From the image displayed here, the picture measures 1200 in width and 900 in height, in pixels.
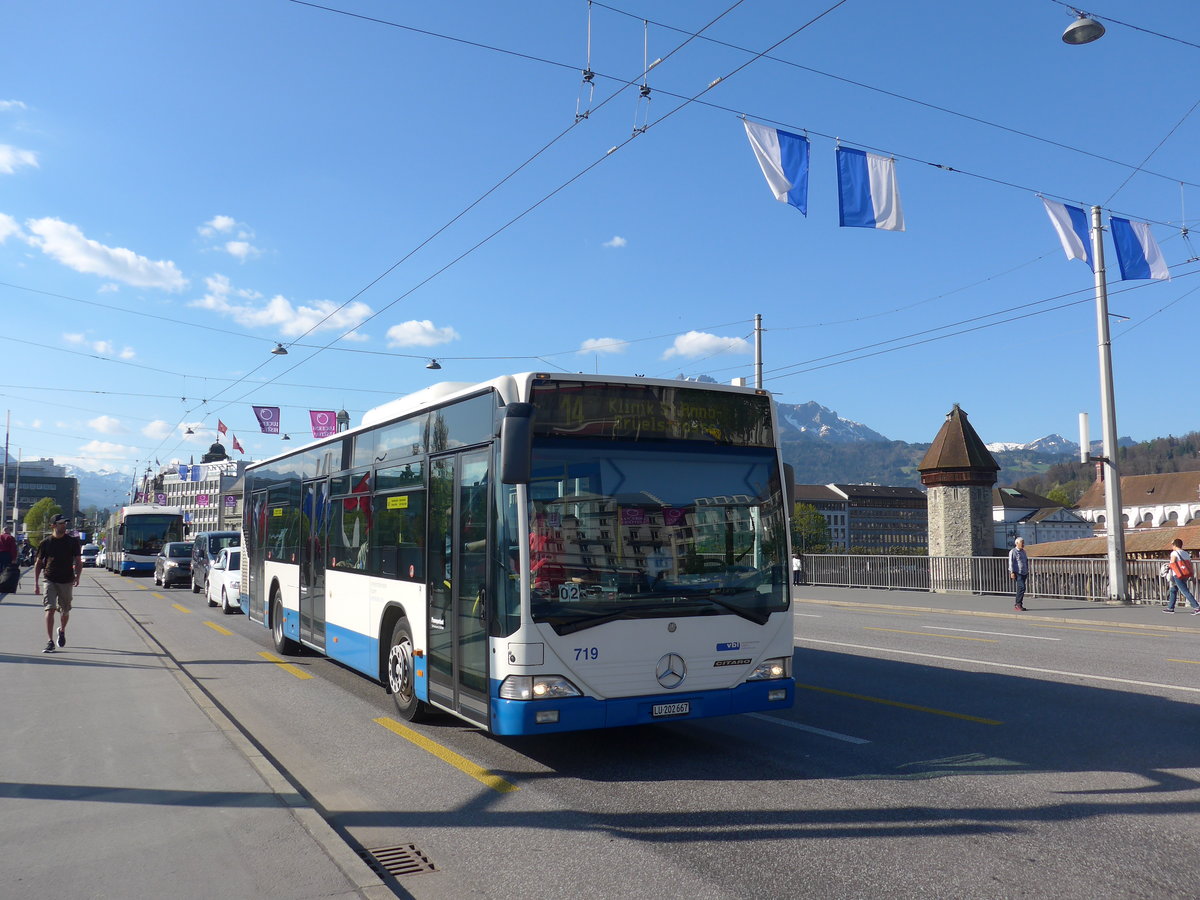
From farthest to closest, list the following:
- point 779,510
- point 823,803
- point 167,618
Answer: point 167,618
point 779,510
point 823,803

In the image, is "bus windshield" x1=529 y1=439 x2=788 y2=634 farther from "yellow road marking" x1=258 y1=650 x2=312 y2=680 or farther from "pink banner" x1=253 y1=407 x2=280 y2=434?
"pink banner" x1=253 y1=407 x2=280 y2=434

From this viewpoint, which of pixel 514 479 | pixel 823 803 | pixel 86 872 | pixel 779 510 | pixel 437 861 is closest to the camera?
pixel 86 872

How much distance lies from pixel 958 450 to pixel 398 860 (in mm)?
34130

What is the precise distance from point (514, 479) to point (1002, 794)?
3.83 metres

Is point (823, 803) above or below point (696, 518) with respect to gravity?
below

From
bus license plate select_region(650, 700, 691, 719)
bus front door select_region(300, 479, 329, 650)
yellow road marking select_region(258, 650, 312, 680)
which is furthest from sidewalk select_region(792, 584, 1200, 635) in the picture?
bus license plate select_region(650, 700, 691, 719)

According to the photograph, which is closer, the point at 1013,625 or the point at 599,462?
the point at 599,462

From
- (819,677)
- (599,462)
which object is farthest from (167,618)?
(599,462)

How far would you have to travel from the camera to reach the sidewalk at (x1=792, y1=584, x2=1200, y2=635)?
19.1 metres

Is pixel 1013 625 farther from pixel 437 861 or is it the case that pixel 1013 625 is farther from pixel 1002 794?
pixel 437 861

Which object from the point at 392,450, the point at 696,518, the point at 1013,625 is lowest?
the point at 1013,625

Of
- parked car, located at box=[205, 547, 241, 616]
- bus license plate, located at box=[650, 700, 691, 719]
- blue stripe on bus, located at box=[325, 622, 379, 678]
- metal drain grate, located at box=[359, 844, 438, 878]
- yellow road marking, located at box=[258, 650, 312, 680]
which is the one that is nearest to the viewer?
metal drain grate, located at box=[359, 844, 438, 878]

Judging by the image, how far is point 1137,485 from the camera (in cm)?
16300

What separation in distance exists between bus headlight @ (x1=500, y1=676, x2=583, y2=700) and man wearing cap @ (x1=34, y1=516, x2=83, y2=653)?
9.29m
